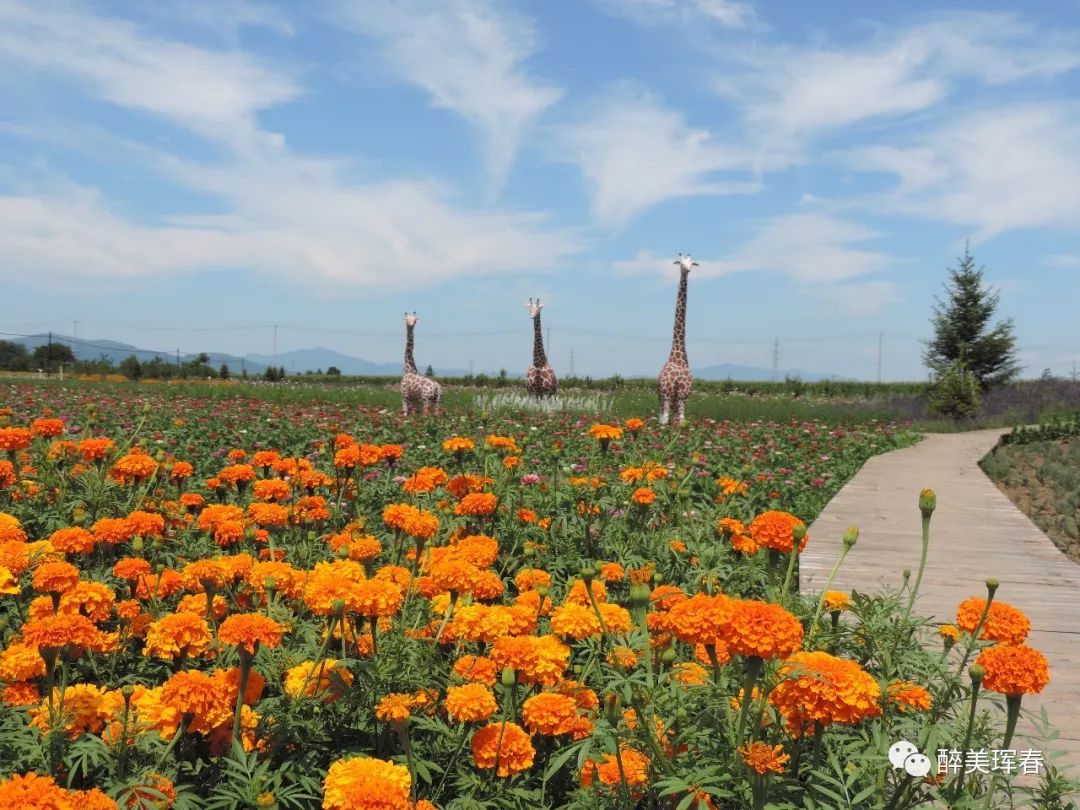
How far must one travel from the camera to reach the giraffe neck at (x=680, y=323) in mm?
12234

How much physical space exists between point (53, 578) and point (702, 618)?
165 centimetres

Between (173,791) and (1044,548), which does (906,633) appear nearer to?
(173,791)

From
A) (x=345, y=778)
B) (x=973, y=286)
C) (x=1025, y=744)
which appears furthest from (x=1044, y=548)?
(x=973, y=286)

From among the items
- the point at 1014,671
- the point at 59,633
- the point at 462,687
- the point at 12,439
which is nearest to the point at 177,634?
the point at 59,633

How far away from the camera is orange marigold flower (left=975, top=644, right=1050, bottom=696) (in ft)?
5.14

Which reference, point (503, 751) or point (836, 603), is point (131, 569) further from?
point (836, 603)

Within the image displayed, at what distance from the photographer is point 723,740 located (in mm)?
1634

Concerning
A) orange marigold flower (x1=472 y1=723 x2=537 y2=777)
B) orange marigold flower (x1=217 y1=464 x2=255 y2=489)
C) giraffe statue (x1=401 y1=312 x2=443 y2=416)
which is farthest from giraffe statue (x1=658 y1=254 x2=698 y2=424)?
orange marigold flower (x1=472 y1=723 x2=537 y2=777)

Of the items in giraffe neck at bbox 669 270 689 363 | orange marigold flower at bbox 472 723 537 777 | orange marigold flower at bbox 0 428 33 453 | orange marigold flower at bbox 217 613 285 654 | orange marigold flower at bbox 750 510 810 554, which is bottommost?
orange marigold flower at bbox 472 723 537 777

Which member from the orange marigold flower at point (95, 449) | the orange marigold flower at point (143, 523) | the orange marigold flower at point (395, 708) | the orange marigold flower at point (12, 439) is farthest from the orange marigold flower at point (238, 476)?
the orange marigold flower at point (395, 708)

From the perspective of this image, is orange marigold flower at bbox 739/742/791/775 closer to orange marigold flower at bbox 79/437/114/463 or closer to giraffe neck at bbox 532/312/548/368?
orange marigold flower at bbox 79/437/114/463

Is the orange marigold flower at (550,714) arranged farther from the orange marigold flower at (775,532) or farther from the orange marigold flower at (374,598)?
the orange marigold flower at (775,532)

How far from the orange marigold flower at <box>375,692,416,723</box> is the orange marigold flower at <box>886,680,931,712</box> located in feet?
3.43

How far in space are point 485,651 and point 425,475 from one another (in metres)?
1.22
